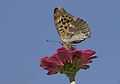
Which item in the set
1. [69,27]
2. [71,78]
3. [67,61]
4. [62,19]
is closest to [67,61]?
[67,61]

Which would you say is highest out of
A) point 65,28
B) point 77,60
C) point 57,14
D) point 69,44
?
point 57,14

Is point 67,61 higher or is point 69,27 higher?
point 69,27

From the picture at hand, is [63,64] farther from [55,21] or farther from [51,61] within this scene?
[55,21]

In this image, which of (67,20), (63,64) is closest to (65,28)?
(67,20)

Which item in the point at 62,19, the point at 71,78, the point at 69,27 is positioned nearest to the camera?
the point at 71,78

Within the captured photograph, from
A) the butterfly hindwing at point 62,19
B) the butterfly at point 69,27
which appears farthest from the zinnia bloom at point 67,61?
the butterfly hindwing at point 62,19

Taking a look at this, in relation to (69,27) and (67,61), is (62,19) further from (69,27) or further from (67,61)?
(67,61)

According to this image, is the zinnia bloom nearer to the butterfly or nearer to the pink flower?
the pink flower

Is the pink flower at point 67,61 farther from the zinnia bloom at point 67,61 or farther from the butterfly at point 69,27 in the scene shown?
the butterfly at point 69,27
